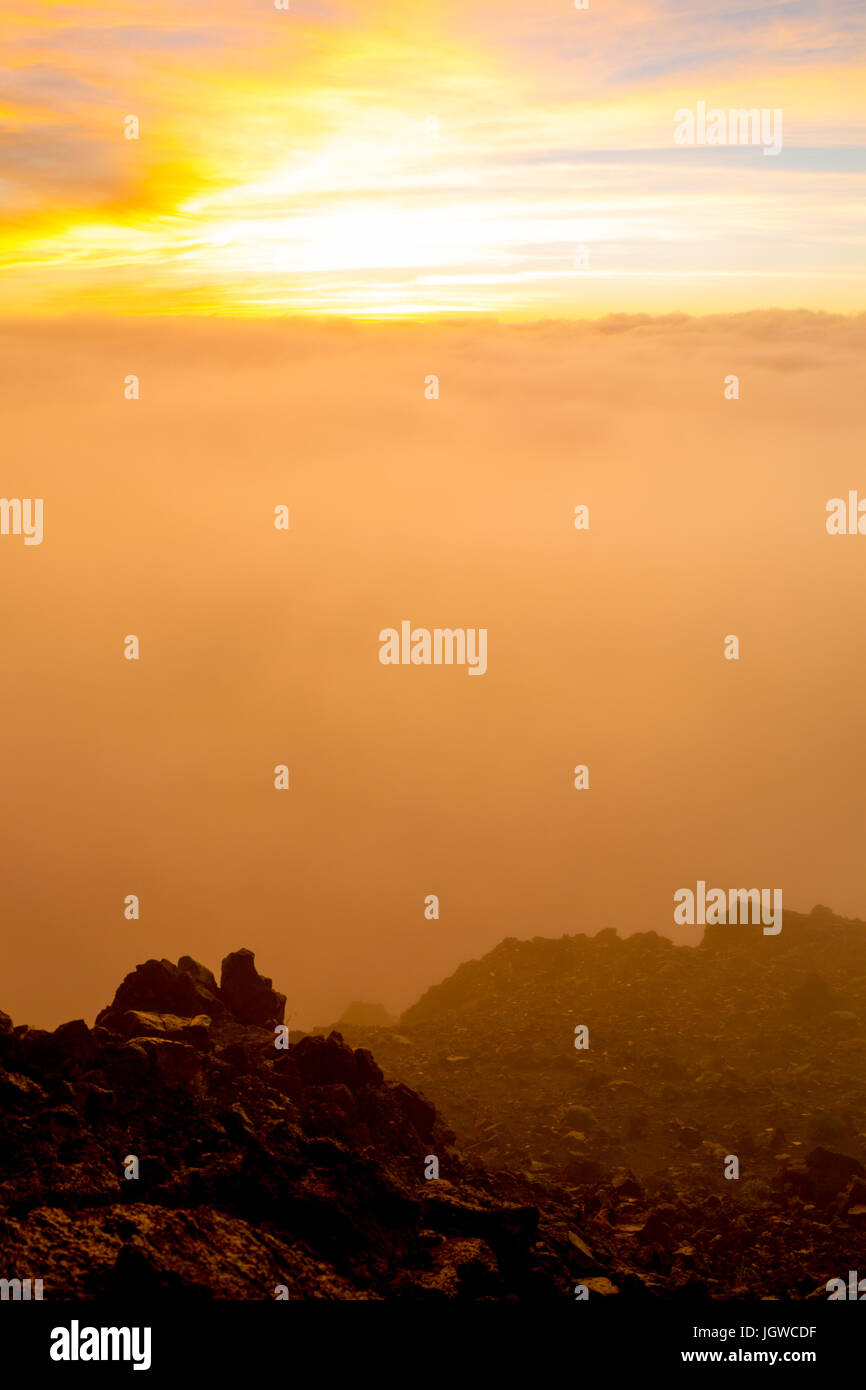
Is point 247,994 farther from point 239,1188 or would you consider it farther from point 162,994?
point 239,1188

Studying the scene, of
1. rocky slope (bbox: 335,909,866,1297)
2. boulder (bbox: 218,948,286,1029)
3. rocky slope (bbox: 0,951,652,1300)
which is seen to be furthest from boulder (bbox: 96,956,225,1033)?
rocky slope (bbox: 335,909,866,1297)

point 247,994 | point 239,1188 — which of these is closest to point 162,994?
point 247,994

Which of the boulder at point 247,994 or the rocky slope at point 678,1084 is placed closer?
the rocky slope at point 678,1084

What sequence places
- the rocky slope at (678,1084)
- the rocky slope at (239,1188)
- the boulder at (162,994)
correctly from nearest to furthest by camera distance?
the rocky slope at (239,1188)
the rocky slope at (678,1084)
the boulder at (162,994)

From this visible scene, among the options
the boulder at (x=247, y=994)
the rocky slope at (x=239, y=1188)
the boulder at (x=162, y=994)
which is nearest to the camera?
the rocky slope at (x=239, y=1188)

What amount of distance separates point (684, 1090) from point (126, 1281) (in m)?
24.2

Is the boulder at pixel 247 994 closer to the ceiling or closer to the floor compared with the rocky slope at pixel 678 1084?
closer to the ceiling

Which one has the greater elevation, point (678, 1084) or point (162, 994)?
point (162, 994)

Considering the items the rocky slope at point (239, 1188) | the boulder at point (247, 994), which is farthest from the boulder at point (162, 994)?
the rocky slope at point (239, 1188)

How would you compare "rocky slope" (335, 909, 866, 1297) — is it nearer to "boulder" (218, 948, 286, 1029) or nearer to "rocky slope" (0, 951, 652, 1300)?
"rocky slope" (0, 951, 652, 1300)

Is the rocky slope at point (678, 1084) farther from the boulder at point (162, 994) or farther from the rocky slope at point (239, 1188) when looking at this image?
the boulder at point (162, 994)

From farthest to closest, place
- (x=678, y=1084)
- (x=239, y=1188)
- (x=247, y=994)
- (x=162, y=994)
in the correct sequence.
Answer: (x=678, y=1084) → (x=247, y=994) → (x=162, y=994) → (x=239, y=1188)
